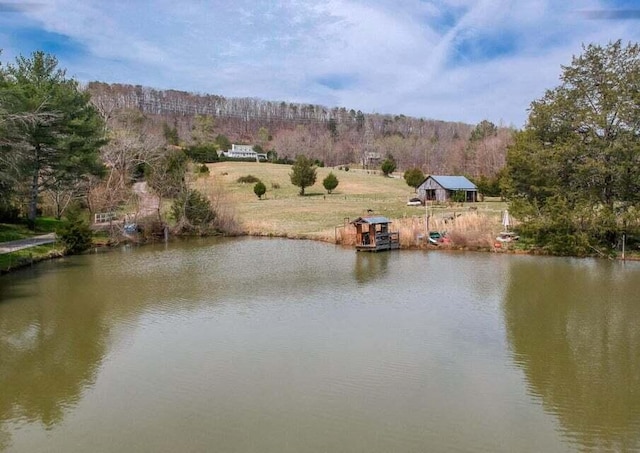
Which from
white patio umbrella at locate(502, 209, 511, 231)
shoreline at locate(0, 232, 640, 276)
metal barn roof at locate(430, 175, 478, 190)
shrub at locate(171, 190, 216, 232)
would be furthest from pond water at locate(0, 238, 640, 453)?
metal barn roof at locate(430, 175, 478, 190)

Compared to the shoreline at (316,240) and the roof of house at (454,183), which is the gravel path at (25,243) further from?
the roof of house at (454,183)

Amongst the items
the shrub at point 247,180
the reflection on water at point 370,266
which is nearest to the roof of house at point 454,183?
the shrub at point 247,180

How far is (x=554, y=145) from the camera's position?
2619 centimetres

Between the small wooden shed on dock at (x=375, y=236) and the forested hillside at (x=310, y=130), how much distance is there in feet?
68.7

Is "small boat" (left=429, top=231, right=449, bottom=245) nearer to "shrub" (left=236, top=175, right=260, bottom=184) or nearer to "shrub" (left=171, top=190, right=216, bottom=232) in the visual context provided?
"shrub" (left=171, top=190, right=216, bottom=232)

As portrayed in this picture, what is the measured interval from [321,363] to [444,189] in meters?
39.5

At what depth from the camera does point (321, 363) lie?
10797mm

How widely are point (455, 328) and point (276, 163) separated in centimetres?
6847

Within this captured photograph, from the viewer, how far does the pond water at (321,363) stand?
313 inches

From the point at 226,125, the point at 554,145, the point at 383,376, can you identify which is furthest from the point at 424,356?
the point at 226,125

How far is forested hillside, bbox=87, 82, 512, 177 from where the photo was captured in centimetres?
7300

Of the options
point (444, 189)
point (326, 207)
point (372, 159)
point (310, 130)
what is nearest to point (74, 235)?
point (326, 207)

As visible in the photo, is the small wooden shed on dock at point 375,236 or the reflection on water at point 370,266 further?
the small wooden shed on dock at point 375,236

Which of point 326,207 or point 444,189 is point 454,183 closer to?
point 444,189
